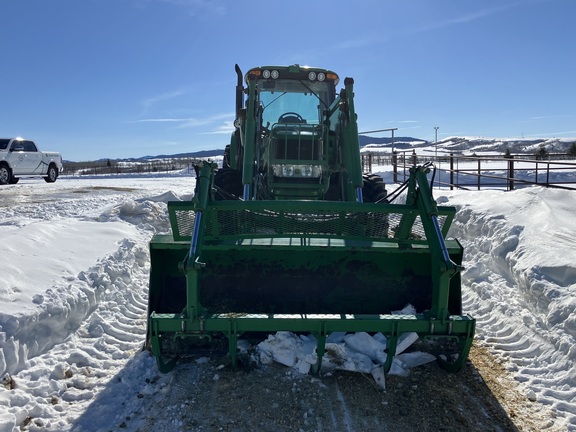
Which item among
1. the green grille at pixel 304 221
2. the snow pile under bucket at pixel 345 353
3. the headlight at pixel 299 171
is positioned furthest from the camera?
the headlight at pixel 299 171

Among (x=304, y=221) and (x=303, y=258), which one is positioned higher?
(x=304, y=221)

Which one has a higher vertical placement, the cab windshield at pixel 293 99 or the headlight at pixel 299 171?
the cab windshield at pixel 293 99

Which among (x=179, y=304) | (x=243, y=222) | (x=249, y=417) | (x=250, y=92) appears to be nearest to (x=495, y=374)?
(x=249, y=417)

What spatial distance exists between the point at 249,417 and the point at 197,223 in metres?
1.52

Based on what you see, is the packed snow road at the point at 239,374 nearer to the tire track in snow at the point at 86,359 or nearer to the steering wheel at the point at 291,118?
the tire track in snow at the point at 86,359

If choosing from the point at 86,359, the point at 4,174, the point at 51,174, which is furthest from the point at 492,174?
the point at 86,359

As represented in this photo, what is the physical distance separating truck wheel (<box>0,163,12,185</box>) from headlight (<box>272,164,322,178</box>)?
16875 millimetres

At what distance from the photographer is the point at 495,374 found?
3918 mm

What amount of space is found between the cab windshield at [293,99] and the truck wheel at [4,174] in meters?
16.2

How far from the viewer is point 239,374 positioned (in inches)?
152

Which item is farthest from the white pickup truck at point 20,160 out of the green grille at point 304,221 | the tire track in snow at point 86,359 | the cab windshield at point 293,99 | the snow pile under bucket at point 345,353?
the snow pile under bucket at point 345,353

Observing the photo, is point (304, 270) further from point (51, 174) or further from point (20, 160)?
point (51, 174)

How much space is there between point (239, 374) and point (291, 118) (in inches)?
168

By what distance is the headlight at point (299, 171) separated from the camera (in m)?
6.52
